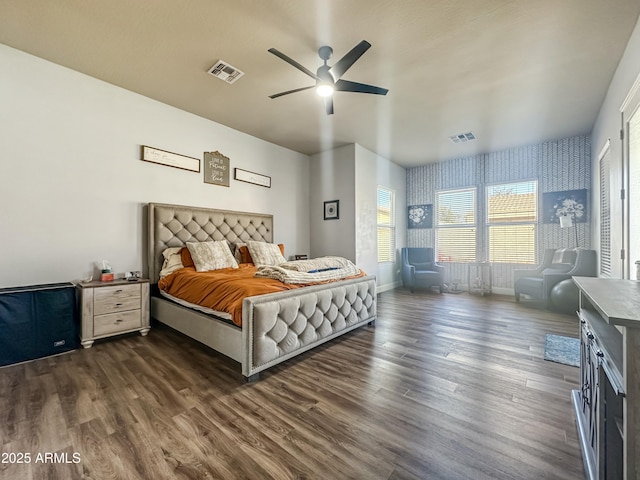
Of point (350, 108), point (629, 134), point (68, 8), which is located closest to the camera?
point (68, 8)

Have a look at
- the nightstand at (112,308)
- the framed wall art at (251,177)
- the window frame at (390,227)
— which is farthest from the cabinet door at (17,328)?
the window frame at (390,227)

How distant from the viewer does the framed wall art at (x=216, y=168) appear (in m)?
4.23

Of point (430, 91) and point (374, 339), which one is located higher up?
point (430, 91)

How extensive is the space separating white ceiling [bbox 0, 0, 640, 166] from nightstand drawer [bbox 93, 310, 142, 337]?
2.69 m

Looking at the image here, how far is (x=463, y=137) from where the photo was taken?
4902 millimetres

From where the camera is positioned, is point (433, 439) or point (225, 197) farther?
point (225, 197)

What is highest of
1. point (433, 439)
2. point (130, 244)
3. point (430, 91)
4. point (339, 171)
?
point (430, 91)

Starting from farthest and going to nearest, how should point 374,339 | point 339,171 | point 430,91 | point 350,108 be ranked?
point 339,171
point 350,108
point 430,91
point 374,339

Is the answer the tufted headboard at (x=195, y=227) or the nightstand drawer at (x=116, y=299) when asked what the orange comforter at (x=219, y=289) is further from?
the tufted headboard at (x=195, y=227)

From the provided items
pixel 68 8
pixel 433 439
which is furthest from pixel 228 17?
pixel 433 439

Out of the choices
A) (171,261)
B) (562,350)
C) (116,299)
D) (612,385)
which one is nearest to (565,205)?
(562,350)

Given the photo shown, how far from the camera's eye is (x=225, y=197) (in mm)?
4480

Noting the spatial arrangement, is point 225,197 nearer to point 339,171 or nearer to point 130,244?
point 130,244

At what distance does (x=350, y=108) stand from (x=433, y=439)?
377cm
